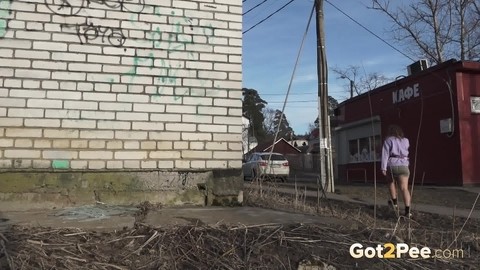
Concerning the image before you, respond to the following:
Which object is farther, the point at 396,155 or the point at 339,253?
the point at 396,155

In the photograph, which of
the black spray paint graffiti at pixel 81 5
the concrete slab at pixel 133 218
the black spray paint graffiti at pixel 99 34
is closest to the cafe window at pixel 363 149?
the concrete slab at pixel 133 218

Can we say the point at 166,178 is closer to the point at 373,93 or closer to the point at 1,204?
the point at 1,204

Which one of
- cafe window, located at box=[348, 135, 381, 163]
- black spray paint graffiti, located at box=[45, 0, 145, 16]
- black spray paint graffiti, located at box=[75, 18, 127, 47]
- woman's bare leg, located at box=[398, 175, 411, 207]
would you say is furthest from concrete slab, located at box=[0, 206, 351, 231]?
cafe window, located at box=[348, 135, 381, 163]

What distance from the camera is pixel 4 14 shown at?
630 centimetres

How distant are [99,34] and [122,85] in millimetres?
731

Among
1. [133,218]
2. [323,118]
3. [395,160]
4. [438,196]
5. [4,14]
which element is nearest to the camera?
[133,218]

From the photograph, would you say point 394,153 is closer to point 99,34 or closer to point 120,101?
point 120,101

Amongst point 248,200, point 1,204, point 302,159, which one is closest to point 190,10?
point 248,200

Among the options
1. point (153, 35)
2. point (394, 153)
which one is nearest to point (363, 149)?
point (394, 153)

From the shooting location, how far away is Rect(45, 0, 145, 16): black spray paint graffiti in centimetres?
647

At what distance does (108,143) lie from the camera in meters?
6.50

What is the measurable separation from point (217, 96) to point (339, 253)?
3.21 metres

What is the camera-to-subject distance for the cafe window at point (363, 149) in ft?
67.7

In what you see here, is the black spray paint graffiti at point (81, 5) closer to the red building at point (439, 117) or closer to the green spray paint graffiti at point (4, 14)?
the green spray paint graffiti at point (4, 14)
